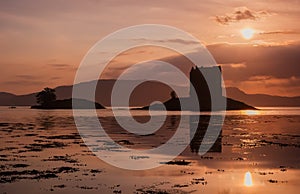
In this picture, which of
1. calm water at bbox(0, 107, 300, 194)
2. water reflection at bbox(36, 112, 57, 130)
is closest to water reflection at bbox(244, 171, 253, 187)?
calm water at bbox(0, 107, 300, 194)

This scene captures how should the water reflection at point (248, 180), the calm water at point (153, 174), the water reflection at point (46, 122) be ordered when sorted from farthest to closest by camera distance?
the water reflection at point (46, 122)
the water reflection at point (248, 180)
the calm water at point (153, 174)

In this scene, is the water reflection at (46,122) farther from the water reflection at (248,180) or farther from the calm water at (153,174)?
the water reflection at (248,180)

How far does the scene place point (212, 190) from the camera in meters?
24.7

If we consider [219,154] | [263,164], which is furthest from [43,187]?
[219,154]

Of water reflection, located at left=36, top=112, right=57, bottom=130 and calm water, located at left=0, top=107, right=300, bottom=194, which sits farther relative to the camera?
water reflection, located at left=36, top=112, right=57, bottom=130

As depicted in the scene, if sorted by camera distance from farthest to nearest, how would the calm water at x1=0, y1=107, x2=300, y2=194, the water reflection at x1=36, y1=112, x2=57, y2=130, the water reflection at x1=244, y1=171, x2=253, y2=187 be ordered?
1. the water reflection at x1=36, y1=112, x2=57, y2=130
2. the water reflection at x1=244, y1=171, x2=253, y2=187
3. the calm water at x1=0, y1=107, x2=300, y2=194

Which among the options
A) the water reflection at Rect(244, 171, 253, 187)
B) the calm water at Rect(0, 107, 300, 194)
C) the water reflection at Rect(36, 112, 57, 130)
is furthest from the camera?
the water reflection at Rect(36, 112, 57, 130)

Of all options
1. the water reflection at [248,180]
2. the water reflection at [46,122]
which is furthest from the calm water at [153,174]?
the water reflection at [46,122]

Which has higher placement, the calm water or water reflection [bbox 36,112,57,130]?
water reflection [bbox 36,112,57,130]

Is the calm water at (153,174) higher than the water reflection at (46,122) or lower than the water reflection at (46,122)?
lower

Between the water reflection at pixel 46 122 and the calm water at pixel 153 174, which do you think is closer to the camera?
the calm water at pixel 153 174

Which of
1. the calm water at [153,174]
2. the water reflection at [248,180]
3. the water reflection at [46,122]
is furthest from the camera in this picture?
the water reflection at [46,122]

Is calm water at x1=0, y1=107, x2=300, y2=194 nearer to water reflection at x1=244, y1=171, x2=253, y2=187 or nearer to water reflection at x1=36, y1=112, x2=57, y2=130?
water reflection at x1=244, y1=171, x2=253, y2=187

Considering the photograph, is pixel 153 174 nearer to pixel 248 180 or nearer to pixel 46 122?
pixel 248 180
